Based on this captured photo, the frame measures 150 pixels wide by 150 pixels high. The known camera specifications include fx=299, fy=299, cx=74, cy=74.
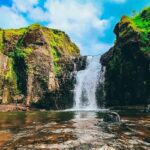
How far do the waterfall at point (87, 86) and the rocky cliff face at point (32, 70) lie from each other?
1.81 metres

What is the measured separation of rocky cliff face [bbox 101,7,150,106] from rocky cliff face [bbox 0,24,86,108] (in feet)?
30.1

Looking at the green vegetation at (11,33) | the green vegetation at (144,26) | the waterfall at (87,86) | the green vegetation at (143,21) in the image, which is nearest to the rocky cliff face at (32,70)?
the green vegetation at (11,33)

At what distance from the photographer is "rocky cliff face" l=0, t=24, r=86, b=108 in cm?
5662

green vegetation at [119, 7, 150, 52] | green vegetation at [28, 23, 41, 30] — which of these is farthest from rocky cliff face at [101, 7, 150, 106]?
green vegetation at [28, 23, 41, 30]

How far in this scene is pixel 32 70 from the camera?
5909cm

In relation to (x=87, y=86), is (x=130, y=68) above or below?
above

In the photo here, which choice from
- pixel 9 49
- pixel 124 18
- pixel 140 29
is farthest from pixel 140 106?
pixel 9 49

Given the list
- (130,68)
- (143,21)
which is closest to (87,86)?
(130,68)

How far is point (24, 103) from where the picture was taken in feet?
184

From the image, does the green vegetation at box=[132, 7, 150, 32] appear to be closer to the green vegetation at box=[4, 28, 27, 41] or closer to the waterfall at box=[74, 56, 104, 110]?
the waterfall at box=[74, 56, 104, 110]

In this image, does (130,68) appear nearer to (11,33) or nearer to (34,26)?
(34,26)

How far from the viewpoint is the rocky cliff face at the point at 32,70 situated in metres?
56.6

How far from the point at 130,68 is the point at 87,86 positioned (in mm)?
10688

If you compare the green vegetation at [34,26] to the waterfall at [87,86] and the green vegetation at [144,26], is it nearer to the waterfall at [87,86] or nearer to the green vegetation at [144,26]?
the waterfall at [87,86]
